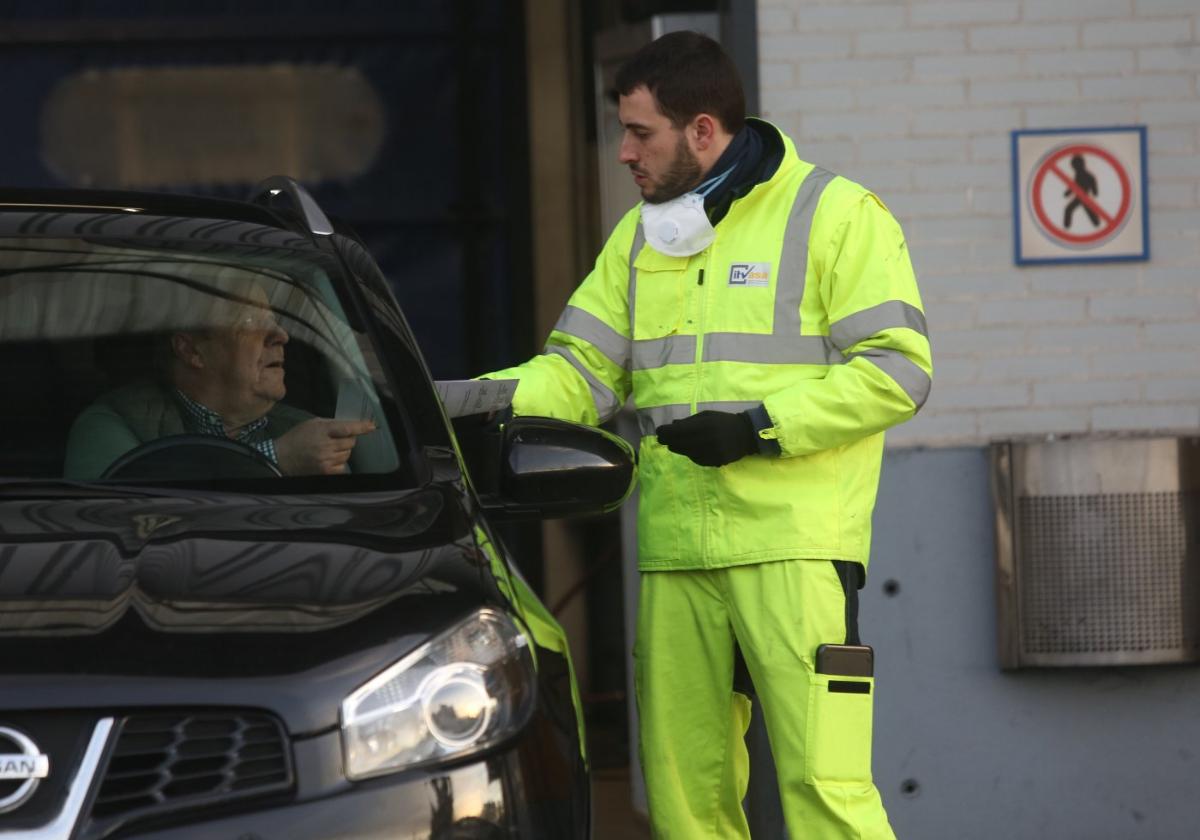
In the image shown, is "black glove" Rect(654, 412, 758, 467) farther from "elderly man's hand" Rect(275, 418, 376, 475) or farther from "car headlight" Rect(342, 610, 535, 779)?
"car headlight" Rect(342, 610, 535, 779)

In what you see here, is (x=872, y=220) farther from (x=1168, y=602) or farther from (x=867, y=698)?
(x=1168, y=602)

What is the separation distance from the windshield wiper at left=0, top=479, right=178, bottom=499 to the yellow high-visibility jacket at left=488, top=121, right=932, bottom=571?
124 cm

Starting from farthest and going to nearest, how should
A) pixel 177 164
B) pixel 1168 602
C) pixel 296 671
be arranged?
pixel 177 164, pixel 1168 602, pixel 296 671

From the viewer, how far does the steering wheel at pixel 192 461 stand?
10.9 ft

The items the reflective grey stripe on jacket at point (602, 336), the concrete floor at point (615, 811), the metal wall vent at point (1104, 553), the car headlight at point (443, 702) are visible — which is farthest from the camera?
the concrete floor at point (615, 811)

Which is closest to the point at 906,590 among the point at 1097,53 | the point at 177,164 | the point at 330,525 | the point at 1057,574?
the point at 1057,574

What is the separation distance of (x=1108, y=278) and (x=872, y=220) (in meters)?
1.88

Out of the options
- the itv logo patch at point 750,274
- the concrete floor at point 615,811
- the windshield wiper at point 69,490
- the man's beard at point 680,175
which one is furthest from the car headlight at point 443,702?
the concrete floor at point 615,811

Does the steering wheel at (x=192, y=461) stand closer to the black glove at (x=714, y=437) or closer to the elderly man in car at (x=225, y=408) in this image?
the elderly man in car at (x=225, y=408)

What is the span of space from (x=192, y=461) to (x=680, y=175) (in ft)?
4.35

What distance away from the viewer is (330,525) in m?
3.03

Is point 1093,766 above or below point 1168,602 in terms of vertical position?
below

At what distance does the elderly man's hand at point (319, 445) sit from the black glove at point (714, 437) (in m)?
0.69

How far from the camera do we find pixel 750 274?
13.6ft
